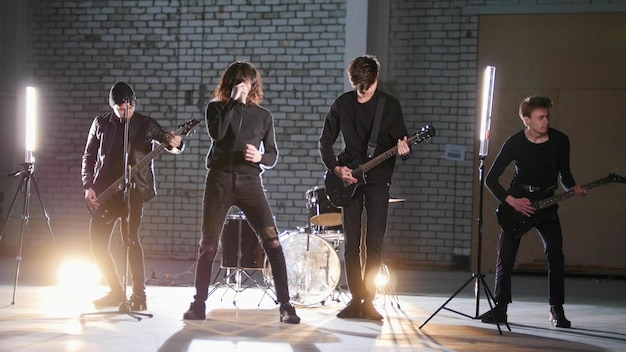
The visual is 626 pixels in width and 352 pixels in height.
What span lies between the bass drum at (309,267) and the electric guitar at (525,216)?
62.0 inches

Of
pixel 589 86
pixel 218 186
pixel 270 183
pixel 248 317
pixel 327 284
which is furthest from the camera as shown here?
pixel 270 183

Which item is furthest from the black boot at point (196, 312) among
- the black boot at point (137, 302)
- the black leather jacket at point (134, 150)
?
the black leather jacket at point (134, 150)

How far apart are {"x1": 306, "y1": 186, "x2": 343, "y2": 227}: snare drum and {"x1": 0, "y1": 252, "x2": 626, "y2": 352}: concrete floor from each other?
0.68 meters

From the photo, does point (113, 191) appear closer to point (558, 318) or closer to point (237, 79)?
point (237, 79)

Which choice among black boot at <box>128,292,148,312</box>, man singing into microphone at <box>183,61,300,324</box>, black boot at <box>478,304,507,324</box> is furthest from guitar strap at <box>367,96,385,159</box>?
black boot at <box>128,292,148,312</box>

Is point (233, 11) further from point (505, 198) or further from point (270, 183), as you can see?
point (505, 198)

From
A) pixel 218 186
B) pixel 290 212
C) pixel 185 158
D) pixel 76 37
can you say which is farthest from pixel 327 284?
pixel 76 37

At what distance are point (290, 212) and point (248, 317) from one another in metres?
4.66

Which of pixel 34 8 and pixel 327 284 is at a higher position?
pixel 34 8

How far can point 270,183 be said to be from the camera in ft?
34.1

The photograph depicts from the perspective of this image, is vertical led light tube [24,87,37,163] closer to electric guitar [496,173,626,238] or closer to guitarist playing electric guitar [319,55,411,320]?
guitarist playing electric guitar [319,55,411,320]

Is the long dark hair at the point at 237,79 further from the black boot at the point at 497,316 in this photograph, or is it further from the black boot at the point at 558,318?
the black boot at the point at 558,318

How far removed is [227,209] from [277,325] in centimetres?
85

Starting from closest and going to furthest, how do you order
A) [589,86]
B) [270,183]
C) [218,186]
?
[218,186]
[589,86]
[270,183]
